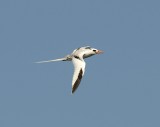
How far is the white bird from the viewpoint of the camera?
8838 cm

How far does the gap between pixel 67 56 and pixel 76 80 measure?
32.5ft

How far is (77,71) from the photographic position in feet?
298

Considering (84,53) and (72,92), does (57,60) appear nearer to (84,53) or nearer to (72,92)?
(84,53)

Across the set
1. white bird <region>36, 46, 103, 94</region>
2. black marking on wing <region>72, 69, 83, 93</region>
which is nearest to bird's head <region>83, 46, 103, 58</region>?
white bird <region>36, 46, 103, 94</region>

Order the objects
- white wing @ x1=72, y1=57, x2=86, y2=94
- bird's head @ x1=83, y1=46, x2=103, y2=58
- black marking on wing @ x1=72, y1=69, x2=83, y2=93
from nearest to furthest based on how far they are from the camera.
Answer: black marking on wing @ x1=72, y1=69, x2=83, y2=93
white wing @ x1=72, y1=57, x2=86, y2=94
bird's head @ x1=83, y1=46, x2=103, y2=58

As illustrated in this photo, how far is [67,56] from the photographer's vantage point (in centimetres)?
9781

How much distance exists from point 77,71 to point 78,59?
16.2 feet

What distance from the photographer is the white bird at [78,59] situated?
8838 cm

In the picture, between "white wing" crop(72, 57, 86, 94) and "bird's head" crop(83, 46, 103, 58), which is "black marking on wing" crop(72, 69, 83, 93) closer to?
"white wing" crop(72, 57, 86, 94)

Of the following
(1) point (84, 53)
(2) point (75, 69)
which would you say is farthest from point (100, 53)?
(2) point (75, 69)

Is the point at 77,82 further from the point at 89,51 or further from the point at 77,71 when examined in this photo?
the point at 89,51

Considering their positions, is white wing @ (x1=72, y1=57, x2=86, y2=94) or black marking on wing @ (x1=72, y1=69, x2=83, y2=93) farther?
white wing @ (x1=72, y1=57, x2=86, y2=94)

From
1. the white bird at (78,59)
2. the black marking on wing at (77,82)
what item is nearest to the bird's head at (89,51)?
the white bird at (78,59)

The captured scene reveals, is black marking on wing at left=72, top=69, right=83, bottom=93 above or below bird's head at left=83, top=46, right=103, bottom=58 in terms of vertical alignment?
below
